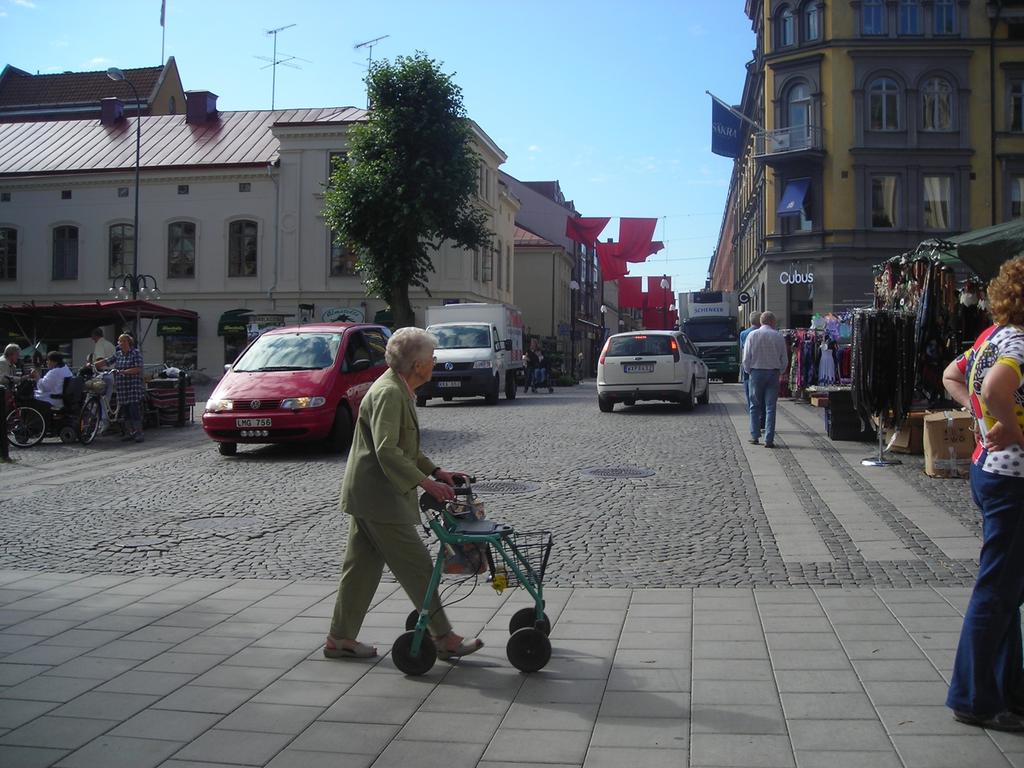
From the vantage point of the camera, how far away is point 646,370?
21.1 meters

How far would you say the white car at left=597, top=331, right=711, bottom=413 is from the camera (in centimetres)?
2102

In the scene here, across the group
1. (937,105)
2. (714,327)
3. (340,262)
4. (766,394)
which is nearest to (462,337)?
(766,394)

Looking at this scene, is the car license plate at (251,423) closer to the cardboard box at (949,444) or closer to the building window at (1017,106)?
the cardboard box at (949,444)

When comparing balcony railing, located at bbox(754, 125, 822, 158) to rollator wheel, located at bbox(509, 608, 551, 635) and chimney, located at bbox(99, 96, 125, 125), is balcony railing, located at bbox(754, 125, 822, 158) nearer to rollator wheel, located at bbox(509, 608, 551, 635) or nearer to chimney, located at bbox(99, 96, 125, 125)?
chimney, located at bbox(99, 96, 125, 125)

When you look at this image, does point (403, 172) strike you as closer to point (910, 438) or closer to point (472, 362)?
point (472, 362)

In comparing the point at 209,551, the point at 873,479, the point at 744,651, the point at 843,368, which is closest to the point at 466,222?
the point at 843,368

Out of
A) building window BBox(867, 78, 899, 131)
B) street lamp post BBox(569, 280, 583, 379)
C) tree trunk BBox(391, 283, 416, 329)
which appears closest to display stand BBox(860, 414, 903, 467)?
tree trunk BBox(391, 283, 416, 329)

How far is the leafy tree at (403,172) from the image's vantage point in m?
35.8

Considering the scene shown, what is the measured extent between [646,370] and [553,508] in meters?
11.8

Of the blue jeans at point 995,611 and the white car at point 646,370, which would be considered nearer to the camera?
the blue jeans at point 995,611

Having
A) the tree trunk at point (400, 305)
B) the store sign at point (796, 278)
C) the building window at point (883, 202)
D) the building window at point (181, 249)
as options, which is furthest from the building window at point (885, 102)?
the building window at point (181, 249)

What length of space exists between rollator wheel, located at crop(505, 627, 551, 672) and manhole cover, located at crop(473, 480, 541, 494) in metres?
5.77

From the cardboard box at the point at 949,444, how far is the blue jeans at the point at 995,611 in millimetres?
7457

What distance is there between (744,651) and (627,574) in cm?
192
